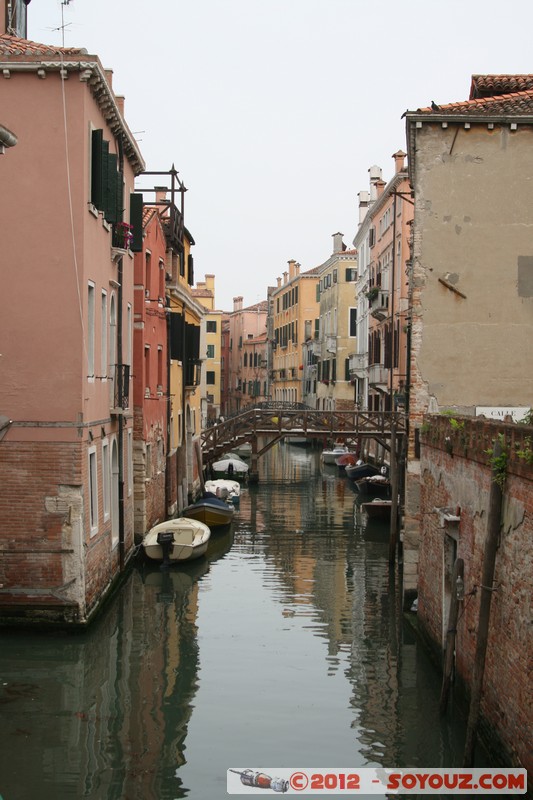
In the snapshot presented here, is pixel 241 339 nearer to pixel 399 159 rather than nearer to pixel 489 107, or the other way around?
pixel 399 159

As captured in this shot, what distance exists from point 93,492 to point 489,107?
865 centimetres

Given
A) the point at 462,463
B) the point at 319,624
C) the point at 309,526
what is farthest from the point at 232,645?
the point at 309,526

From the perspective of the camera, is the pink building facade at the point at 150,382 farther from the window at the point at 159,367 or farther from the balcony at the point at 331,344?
the balcony at the point at 331,344

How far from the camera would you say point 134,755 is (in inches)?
400

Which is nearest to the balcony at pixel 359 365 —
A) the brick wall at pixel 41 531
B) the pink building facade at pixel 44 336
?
the pink building facade at pixel 44 336

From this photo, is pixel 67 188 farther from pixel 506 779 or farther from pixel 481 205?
pixel 506 779

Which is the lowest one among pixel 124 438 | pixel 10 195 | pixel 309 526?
pixel 309 526

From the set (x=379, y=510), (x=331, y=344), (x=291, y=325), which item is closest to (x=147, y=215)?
(x=379, y=510)

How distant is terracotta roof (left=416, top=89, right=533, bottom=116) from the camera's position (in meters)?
15.6

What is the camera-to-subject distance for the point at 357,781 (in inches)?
375

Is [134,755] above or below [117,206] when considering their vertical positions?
below

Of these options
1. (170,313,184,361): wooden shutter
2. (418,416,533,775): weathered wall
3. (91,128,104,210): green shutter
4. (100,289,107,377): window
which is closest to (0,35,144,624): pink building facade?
(91,128,104,210): green shutter

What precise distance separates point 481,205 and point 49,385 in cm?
722

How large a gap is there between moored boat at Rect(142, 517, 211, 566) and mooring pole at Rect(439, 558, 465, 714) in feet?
33.2
